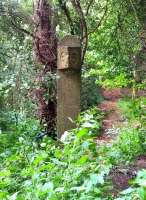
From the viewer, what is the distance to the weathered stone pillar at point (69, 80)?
5898 mm

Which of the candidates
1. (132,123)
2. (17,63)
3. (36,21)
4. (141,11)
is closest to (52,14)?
(36,21)

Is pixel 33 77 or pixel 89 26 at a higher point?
pixel 89 26

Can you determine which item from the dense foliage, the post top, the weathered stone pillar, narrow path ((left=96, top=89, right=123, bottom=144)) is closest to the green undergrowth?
the dense foliage

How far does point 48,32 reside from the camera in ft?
25.8

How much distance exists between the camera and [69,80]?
5.91 metres

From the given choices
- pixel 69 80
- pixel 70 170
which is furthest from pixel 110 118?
pixel 70 170

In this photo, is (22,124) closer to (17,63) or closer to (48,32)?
(17,63)

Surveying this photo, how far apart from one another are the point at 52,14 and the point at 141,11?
311cm

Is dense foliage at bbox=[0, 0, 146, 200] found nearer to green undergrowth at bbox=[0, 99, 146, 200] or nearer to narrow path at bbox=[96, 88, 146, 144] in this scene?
green undergrowth at bbox=[0, 99, 146, 200]

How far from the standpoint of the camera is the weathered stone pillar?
19.4ft

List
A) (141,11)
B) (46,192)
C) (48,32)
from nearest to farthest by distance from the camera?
(46,192) < (48,32) < (141,11)

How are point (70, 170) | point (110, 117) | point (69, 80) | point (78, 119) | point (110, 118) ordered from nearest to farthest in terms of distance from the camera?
point (70, 170), point (78, 119), point (69, 80), point (110, 118), point (110, 117)

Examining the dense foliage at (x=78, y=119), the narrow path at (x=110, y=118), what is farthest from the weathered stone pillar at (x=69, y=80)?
the narrow path at (x=110, y=118)

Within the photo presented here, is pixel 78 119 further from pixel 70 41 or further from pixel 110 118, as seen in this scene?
pixel 110 118
